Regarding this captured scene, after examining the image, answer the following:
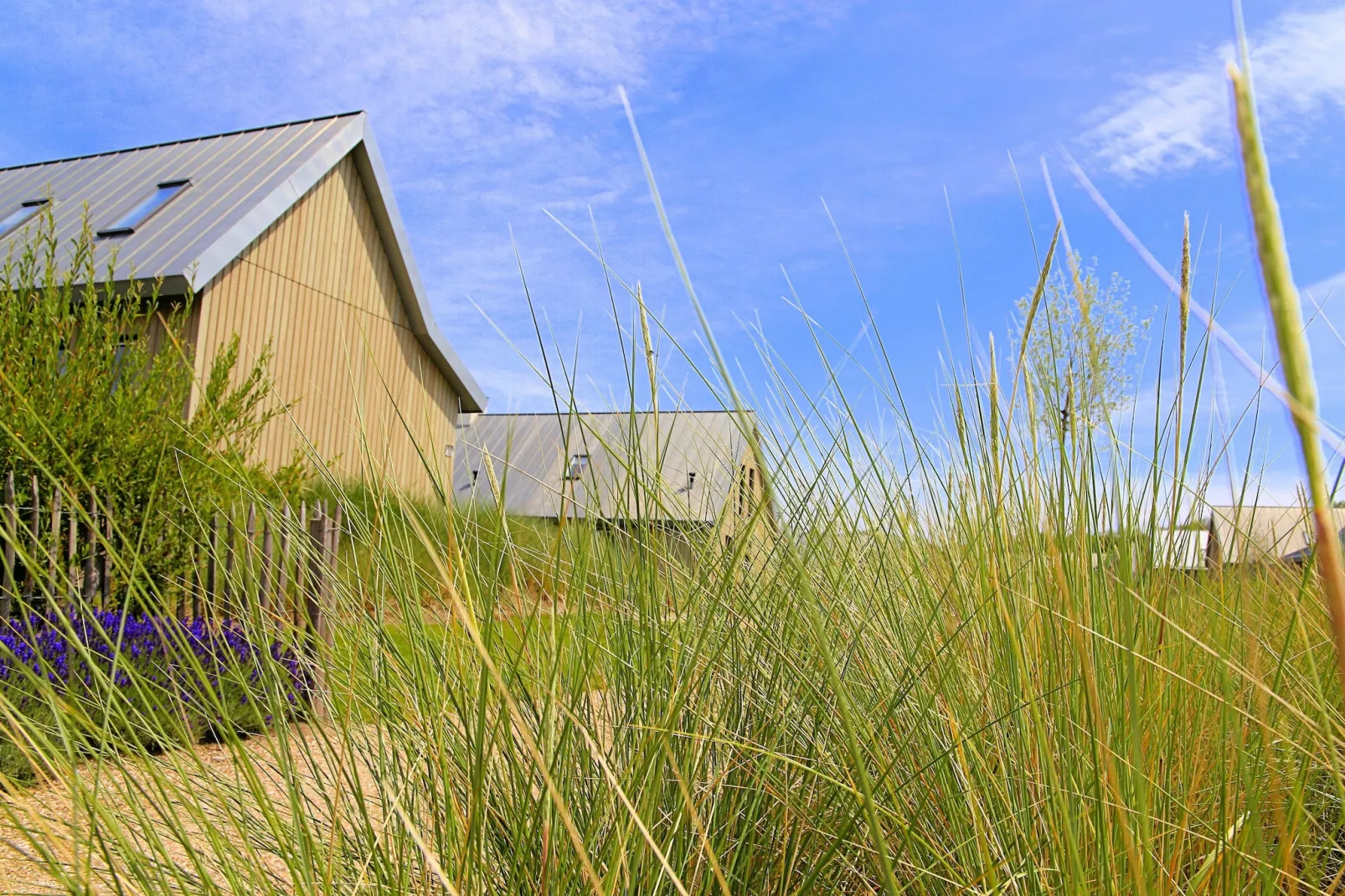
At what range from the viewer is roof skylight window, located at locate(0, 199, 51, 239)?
1309cm

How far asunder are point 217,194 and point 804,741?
13285mm

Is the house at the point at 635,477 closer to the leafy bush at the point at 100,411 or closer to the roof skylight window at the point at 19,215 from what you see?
the leafy bush at the point at 100,411

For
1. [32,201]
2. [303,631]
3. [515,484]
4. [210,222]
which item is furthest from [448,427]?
[303,631]

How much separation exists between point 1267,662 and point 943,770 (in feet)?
2.97

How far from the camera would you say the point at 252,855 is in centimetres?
118

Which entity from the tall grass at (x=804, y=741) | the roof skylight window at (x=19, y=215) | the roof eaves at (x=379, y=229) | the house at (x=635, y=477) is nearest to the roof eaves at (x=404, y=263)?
the roof eaves at (x=379, y=229)

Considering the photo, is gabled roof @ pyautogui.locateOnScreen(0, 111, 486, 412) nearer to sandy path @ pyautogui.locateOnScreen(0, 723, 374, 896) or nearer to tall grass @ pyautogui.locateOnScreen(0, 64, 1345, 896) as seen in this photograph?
sandy path @ pyautogui.locateOnScreen(0, 723, 374, 896)

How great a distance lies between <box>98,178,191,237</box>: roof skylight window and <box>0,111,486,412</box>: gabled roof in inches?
4.4

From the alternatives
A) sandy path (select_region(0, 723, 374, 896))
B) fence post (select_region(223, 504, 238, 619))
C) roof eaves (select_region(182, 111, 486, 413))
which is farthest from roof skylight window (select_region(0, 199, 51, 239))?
sandy path (select_region(0, 723, 374, 896))

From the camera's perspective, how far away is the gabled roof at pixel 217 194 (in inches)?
437

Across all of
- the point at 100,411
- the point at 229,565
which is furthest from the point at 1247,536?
the point at 100,411

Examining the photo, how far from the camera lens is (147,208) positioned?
41.6 ft

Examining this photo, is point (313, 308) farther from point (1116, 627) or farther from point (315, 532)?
point (1116, 627)

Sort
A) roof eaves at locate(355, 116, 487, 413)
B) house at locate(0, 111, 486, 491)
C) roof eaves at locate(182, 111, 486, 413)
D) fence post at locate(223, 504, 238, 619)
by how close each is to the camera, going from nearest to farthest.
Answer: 1. fence post at locate(223, 504, 238, 619)
2. roof eaves at locate(182, 111, 486, 413)
3. house at locate(0, 111, 486, 491)
4. roof eaves at locate(355, 116, 487, 413)
